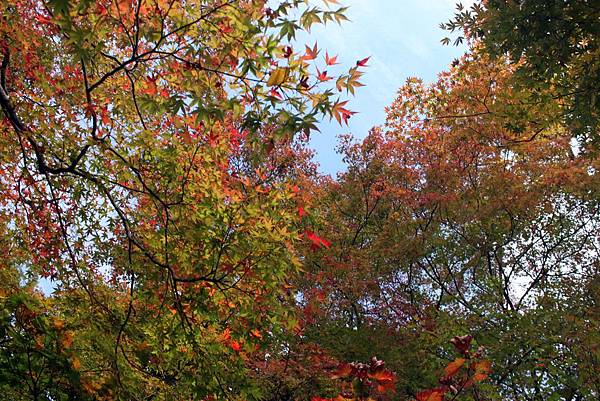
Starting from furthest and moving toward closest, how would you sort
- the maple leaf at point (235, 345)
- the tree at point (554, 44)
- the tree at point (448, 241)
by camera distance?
the tree at point (448, 241), the tree at point (554, 44), the maple leaf at point (235, 345)

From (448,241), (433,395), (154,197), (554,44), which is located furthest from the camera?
(448,241)

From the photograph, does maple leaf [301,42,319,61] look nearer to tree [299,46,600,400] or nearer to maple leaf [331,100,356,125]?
maple leaf [331,100,356,125]

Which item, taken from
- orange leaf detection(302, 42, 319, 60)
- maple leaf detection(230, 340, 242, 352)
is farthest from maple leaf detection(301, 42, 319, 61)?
maple leaf detection(230, 340, 242, 352)

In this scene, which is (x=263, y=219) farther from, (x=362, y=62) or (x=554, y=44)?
(x=554, y=44)

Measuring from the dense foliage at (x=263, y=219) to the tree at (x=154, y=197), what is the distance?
0.03m

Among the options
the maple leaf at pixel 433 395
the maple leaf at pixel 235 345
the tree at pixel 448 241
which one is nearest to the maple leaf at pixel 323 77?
the maple leaf at pixel 433 395

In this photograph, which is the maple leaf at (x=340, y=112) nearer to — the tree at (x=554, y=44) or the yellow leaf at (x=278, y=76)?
the yellow leaf at (x=278, y=76)

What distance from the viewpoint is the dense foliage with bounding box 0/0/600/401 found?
4.08 meters

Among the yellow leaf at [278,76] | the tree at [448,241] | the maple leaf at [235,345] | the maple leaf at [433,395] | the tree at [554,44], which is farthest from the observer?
the tree at [448,241]

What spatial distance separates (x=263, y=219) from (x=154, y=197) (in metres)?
1.21

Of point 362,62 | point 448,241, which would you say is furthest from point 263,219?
point 448,241

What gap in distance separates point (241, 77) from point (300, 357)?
9694mm

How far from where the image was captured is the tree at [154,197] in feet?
12.7

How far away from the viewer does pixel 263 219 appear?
5.70 m
